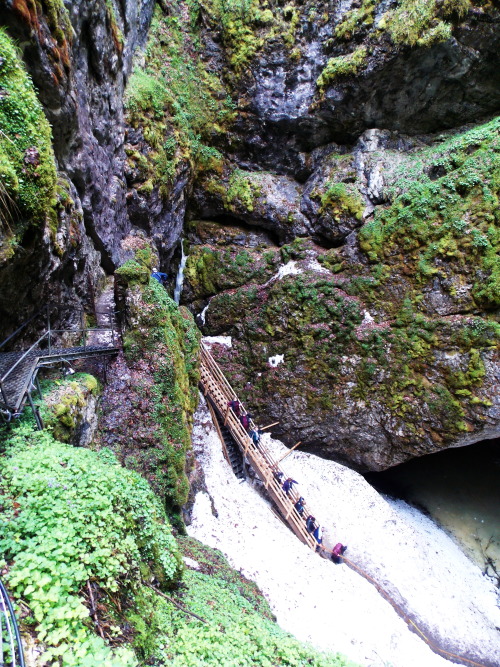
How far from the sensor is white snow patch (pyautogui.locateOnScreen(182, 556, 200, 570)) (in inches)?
279

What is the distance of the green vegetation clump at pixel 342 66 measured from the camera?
1377 centimetres

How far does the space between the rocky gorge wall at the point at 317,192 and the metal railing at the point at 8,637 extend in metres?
6.62

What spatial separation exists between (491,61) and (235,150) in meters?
11.2

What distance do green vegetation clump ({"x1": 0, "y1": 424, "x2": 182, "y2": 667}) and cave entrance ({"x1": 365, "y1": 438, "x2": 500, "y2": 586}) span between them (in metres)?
12.1

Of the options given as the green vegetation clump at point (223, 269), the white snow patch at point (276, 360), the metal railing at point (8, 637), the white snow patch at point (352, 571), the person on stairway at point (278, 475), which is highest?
the green vegetation clump at point (223, 269)

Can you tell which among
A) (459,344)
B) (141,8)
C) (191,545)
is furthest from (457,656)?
(141,8)

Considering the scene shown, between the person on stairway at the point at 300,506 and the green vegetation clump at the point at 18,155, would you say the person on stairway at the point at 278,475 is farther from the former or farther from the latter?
the green vegetation clump at the point at 18,155

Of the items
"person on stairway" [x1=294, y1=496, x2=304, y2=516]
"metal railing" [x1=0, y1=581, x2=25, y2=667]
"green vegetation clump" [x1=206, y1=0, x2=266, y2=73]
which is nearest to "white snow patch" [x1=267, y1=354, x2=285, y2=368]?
"person on stairway" [x1=294, y1=496, x2=304, y2=516]

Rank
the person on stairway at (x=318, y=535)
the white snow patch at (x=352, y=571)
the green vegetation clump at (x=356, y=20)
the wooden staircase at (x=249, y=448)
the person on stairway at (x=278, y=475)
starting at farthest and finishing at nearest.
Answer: the green vegetation clump at (x=356, y=20) < the person on stairway at (x=278, y=475) < the wooden staircase at (x=249, y=448) < the person on stairway at (x=318, y=535) < the white snow patch at (x=352, y=571)

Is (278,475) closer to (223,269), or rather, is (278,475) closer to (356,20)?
(223,269)

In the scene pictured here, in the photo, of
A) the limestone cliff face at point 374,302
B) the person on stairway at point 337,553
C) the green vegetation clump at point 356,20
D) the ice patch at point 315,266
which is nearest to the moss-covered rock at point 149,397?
the person on stairway at point 337,553

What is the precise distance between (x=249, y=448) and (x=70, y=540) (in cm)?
892

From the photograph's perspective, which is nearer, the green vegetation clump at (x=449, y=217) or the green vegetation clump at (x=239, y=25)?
the green vegetation clump at (x=449, y=217)

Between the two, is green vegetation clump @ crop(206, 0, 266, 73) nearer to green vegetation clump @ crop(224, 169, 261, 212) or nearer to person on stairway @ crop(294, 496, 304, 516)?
green vegetation clump @ crop(224, 169, 261, 212)
